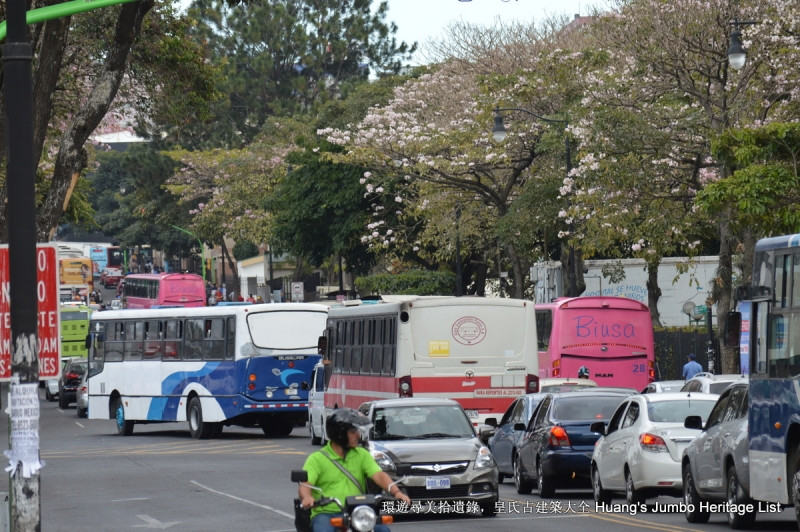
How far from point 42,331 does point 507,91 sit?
32.8 m

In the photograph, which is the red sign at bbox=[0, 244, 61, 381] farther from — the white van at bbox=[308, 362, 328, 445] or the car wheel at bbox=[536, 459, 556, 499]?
the white van at bbox=[308, 362, 328, 445]

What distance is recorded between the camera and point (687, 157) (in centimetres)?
3572

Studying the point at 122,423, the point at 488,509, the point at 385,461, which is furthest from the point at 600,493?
the point at 122,423

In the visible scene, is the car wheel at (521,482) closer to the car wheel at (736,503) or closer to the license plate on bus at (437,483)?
the license plate on bus at (437,483)

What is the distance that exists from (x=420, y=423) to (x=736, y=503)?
465cm

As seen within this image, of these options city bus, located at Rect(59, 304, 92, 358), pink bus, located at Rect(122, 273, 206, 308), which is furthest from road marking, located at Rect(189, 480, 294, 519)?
pink bus, located at Rect(122, 273, 206, 308)

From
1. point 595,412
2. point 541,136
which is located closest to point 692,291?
point 541,136

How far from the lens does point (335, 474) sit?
9.53m

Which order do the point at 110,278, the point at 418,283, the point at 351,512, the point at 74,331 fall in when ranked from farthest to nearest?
the point at 110,278, the point at 74,331, the point at 418,283, the point at 351,512

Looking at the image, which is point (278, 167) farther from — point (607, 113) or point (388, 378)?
point (388, 378)

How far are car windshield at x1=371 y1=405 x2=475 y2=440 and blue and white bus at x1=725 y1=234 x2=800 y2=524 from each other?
170 inches

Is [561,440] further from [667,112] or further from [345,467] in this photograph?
[667,112]

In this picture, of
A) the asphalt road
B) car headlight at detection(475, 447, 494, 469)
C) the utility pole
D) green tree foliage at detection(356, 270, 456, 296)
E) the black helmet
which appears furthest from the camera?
green tree foliage at detection(356, 270, 456, 296)

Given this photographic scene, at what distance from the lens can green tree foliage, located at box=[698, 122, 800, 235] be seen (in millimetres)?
26719
